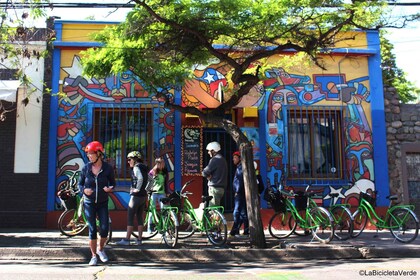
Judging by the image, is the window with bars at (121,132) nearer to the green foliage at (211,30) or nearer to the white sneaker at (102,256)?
the green foliage at (211,30)

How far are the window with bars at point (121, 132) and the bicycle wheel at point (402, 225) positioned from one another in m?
5.93

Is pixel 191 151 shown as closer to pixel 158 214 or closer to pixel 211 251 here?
pixel 158 214

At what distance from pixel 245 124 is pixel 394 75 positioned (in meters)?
10.6

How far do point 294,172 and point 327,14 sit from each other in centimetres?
447

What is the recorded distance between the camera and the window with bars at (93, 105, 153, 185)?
36.1 ft

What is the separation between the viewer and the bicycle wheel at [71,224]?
888cm

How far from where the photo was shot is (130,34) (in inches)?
325

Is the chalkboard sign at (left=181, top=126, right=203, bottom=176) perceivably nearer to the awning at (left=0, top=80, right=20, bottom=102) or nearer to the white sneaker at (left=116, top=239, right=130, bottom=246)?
the white sneaker at (left=116, top=239, right=130, bottom=246)

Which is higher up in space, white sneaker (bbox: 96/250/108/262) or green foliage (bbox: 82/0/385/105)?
green foliage (bbox: 82/0/385/105)

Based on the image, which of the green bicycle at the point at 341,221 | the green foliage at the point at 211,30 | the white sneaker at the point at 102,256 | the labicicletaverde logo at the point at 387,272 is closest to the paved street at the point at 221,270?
the labicicletaverde logo at the point at 387,272

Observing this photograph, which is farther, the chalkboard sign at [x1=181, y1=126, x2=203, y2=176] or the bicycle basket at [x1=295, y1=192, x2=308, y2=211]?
the chalkboard sign at [x1=181, y1=126, x2=203, y2=176]

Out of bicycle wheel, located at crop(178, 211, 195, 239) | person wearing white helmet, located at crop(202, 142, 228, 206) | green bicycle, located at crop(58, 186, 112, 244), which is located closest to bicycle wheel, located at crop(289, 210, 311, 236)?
person wearing white helmet, located at crop(202, 142, 228, 206)

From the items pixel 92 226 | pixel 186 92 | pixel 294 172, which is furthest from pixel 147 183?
pixel 294 172

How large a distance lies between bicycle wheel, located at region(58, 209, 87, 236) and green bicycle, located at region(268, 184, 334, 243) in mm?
3986
